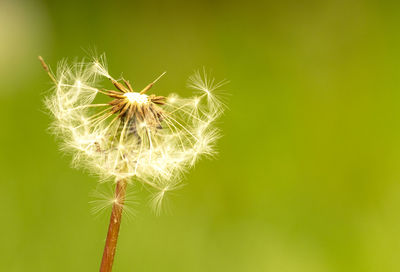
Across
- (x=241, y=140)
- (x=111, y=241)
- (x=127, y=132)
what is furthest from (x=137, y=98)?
(x=241, y=140)

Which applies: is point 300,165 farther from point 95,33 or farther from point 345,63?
→ point 95,33

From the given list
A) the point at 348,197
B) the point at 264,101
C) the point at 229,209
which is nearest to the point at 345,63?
the point at 264,101

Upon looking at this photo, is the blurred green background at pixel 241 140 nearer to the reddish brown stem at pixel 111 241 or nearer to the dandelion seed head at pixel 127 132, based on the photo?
the dandelion seed head at pixel 127 132

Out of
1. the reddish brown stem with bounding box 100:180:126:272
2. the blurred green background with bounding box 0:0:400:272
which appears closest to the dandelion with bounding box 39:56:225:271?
the reddish brown stem with bounding box 100:180:126:272

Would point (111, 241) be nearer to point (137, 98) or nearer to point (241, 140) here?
point (137, 98)

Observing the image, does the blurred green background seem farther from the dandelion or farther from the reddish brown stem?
the reddish brown stem
